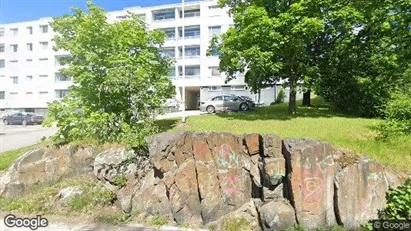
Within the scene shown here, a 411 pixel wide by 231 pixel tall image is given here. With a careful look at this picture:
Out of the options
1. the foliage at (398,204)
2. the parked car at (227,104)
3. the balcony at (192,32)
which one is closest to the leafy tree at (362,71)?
the parked car at (227,104)

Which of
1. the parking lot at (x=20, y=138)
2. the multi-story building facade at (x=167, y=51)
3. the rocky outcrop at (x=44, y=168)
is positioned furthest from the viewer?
the multi-story building facade at (x=167, y=51)

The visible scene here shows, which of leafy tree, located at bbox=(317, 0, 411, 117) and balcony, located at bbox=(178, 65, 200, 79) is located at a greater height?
balcony, located at bbox=(178, 65, 200, 79)

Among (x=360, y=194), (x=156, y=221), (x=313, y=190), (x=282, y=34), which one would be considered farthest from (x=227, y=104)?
(x=360, y=194)

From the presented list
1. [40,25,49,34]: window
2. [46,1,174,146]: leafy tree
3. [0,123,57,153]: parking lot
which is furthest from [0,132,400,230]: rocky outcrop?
[40,25,49,34]: window

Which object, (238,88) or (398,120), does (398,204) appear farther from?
(238,88)

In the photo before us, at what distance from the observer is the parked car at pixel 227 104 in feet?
69.1

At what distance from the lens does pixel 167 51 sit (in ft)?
102

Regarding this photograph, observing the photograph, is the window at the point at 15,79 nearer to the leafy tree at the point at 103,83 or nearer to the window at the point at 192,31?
the window at the point at 192,31

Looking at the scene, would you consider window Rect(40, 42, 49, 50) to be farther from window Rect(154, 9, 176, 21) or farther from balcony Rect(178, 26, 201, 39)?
balcony Rect(178, 26, 201, 39)

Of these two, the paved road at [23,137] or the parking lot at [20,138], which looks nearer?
the paved road at [23,137]

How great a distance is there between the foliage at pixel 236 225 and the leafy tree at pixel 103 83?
3.18 m

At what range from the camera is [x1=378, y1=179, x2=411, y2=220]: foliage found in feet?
16.5

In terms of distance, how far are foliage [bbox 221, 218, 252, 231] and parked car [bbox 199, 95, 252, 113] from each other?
1545 cm

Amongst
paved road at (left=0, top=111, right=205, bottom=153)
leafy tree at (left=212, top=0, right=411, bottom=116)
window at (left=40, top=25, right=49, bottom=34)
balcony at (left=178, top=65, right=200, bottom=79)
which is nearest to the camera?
leafy tree at (left=212, top=0, right=411, bottom=116)
